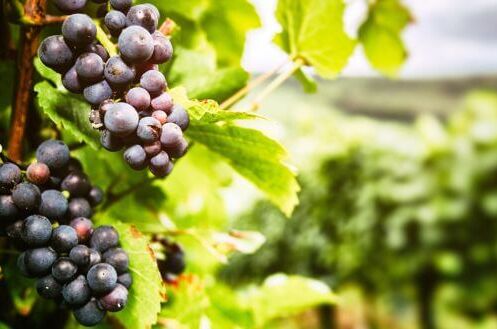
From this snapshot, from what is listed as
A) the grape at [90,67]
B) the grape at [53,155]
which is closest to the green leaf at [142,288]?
the grape at [53,155]

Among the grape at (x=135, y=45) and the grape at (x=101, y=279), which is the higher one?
the grape at (x=135, y=45)

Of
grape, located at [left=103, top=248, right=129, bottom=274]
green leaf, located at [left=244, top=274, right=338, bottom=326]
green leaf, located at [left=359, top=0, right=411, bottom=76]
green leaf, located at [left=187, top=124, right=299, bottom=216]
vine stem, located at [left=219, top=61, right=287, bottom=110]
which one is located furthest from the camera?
green leaf, located at [left=359, top=0, right=411, bottom=76]

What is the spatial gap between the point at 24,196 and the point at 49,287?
0.12 meters

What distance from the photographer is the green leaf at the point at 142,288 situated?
28.1 inches

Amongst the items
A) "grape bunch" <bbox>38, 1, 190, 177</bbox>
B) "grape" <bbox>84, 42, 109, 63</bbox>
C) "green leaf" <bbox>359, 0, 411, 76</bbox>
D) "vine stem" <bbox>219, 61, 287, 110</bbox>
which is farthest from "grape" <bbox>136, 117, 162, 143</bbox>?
"green leaf" <bbox>359, 0, 411, 76</bbox>

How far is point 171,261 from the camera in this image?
97cm

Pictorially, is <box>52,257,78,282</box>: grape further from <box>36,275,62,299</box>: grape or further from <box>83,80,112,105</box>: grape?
<box>83,80,112,105</box>: grape

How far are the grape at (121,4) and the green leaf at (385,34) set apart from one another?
3.24ft

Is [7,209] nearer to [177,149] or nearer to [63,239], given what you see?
[63,239]

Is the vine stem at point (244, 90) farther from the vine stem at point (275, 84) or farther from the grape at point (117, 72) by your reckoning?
the grape at point (117, 72)

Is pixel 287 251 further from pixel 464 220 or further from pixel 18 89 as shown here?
pixel 18 89

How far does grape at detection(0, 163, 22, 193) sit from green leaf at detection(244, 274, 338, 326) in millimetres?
750

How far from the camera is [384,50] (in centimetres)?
152

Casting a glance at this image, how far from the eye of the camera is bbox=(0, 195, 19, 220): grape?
2.10 ft
